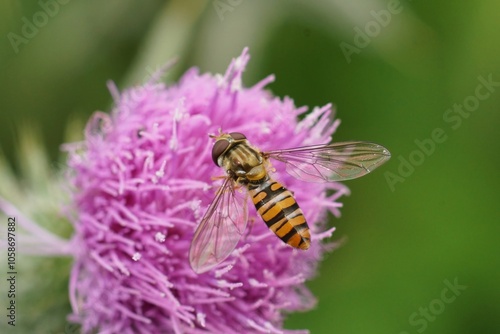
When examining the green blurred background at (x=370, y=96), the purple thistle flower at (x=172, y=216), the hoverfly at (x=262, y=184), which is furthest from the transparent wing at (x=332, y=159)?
the green blurred background at (x=370, y=96)

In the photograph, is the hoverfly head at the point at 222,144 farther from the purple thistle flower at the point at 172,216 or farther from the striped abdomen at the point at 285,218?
the striped abdomen at the point at 285,218

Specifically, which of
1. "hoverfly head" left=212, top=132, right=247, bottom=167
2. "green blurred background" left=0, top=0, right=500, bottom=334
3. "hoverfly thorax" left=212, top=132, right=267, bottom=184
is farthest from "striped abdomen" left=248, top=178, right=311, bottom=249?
"green blurred background" left=0, top=0, right=500, bottom=334

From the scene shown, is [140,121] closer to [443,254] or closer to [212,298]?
[212,298]

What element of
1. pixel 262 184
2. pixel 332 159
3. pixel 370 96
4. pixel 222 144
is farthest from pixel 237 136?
pixel 370 96

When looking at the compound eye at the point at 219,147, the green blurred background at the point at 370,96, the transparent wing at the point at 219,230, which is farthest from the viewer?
the green blurred background at the point at 370,96

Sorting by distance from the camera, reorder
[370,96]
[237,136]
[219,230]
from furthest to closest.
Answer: [370,96] < [237,136] < [219,230]

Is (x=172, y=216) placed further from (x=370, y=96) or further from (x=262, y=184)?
(x=370, y=96)

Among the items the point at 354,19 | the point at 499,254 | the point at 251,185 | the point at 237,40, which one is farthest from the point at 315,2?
the point at 499,254
